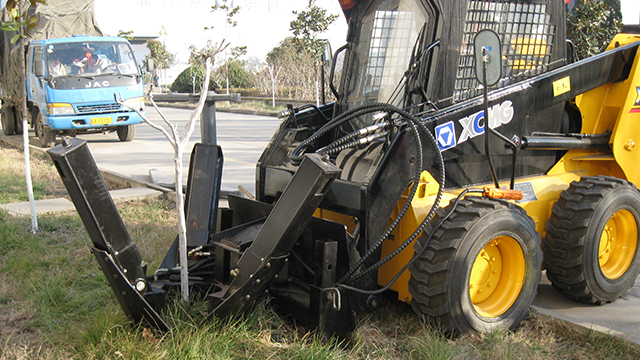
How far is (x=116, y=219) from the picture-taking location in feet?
9.75

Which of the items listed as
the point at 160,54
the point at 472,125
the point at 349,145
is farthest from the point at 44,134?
the point at 160,54

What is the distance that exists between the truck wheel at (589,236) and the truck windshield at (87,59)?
1133 cm

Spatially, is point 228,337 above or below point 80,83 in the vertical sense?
below

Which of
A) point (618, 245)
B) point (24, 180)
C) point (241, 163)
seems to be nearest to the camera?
point (618, 245)

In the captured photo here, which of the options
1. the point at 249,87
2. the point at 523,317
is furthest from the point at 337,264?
the point at 249,87

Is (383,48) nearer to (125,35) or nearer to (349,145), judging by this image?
(349,145)

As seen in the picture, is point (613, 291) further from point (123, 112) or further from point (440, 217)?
point (123, 112)

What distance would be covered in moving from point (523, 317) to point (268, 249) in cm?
168

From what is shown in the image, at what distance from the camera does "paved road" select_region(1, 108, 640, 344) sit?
145 inches

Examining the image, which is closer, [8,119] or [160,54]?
[8,119]

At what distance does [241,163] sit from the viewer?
1038cm

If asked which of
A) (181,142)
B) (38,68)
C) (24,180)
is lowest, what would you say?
(24,180)

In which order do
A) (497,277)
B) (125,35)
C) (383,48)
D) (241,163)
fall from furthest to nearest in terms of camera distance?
(125,35), (241,163), (383,48), (497,277)

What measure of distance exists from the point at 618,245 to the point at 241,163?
7.30 meters
